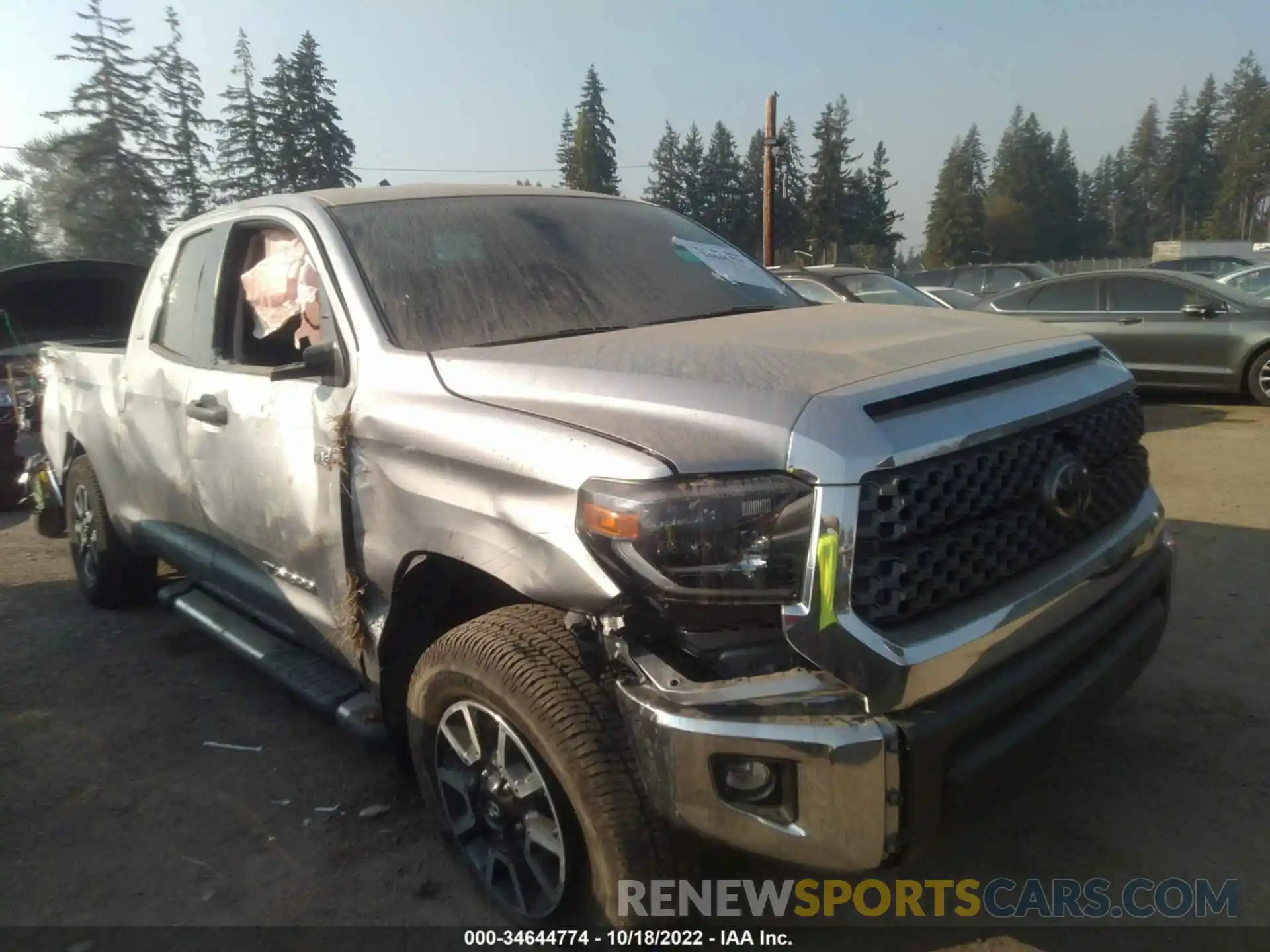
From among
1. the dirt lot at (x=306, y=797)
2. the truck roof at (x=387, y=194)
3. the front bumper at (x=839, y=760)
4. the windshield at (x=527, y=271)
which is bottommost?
the dirt lot at (x=306, y=797)

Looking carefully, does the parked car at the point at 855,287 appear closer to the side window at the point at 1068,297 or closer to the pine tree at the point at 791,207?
the side window at the point at 1068,297

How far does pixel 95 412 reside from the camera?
16.1 ft

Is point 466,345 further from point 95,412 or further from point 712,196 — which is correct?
point 712,196

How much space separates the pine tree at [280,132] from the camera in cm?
3969

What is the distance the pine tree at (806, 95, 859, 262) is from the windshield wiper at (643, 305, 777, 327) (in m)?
74.3

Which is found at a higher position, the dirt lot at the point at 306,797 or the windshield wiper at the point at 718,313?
the windshield wiper at the point at 718,313

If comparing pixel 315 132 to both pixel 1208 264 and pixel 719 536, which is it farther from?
pixel 719 536

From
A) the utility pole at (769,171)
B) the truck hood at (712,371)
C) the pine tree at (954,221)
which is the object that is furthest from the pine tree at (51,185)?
the pine tree at (954,221)

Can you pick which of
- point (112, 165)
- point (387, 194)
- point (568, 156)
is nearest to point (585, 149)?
point (568, 156)

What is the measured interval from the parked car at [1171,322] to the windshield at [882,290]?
2.35 meters

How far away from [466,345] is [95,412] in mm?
3012

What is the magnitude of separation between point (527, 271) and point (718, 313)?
0.66 m

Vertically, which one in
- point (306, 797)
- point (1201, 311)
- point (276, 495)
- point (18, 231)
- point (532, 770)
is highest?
point (18, 231)

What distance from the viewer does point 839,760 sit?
1.92m
